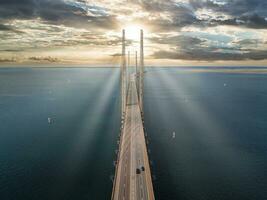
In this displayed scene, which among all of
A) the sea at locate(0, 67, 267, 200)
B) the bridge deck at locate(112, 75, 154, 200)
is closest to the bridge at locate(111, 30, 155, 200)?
the bridge deck at locate(112, 75, 154, 200)

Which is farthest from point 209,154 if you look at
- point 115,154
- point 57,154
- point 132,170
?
point 57,154

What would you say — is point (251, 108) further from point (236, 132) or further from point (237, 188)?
point (237, 188)

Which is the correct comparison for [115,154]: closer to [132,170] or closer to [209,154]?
[132,170]

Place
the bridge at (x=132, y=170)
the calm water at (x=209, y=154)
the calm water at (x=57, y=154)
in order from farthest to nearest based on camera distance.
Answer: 1. the calm water at (x=209, y=154)
2. the calm water at (x=57, y=154)
3. the bridge at (x=132, y=170)

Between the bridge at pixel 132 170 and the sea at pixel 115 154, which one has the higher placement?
the bridge at pixel 132 170

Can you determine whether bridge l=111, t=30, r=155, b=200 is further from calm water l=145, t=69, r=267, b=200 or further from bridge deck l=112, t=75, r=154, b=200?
calm water l=145, t=69, r=267, b=200

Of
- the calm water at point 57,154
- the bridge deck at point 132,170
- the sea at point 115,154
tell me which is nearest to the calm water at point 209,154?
the sea at point 115,154

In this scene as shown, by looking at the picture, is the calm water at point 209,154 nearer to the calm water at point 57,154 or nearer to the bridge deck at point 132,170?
the bridge deck at point 132,170

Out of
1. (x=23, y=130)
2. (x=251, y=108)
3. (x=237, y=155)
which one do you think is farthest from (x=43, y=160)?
(x=251, y=108)

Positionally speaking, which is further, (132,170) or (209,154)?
(209,154)
